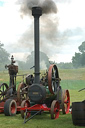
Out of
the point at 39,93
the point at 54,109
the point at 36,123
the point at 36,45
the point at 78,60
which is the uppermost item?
the point at 78,60

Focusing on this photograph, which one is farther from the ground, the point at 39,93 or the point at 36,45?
the point at 36,45

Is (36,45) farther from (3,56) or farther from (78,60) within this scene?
(3,56)

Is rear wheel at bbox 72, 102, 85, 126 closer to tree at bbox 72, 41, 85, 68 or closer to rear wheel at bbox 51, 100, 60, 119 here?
rear wheel at bbox 51, 100, 60, 119

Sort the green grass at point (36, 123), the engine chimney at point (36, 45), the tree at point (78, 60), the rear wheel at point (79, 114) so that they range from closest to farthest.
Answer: the rear wheel at point (79, 114) < the green grass at point (36, 123) < the engine chimney at point (36, 45) < the tree at point (78, 60)

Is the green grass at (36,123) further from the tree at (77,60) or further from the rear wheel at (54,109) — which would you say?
the tree at (77,60)

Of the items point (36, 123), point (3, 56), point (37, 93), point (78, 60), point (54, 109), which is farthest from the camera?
point (3, 56)

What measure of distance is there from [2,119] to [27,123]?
113 centimetres

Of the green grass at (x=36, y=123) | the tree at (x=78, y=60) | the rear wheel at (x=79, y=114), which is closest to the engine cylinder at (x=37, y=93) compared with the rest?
the green grass at (x=36, y=123)

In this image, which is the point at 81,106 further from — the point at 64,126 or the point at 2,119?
the point at 2,119

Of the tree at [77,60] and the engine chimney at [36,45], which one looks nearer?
the engine chimney at [36,45]

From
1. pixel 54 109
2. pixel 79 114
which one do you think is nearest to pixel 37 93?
pixel 54 109

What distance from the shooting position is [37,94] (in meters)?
8.50

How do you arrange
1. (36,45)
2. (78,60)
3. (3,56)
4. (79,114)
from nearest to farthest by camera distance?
(79,114), (36,45), (78,60), (3,56)

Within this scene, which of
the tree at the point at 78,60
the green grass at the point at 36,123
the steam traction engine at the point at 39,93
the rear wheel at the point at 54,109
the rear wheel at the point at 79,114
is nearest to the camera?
the rear wheel at the point at 79,114
